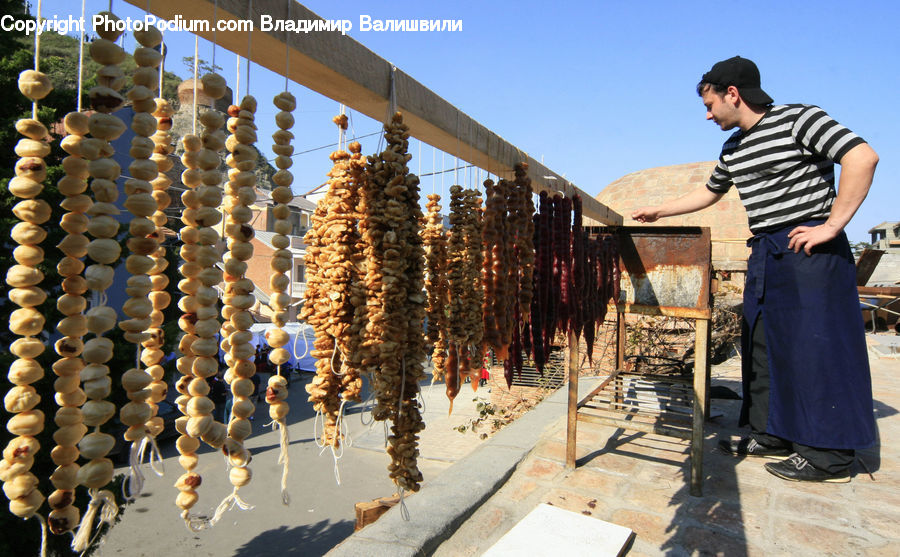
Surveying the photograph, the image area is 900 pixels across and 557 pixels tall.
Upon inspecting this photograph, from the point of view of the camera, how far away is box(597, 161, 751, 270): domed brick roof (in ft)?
39.3

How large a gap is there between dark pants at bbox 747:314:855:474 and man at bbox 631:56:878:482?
13 centimetres

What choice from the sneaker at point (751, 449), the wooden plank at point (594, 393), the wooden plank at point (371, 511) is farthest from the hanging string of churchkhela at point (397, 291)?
the sneaker at point (751, 449)

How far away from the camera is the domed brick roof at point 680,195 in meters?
12.0

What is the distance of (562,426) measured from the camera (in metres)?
5.64

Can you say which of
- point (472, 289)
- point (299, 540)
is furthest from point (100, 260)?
point (299, 540)

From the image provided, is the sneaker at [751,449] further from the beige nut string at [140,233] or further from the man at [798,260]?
the beige nut string at [140,233]

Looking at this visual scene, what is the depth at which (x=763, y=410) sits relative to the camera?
12.9 ft

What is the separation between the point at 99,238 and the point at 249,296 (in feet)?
1.33

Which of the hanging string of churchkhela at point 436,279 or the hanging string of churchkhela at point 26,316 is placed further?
the hanging string of churchkhela at point 436,279

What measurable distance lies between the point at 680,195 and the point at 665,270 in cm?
1035

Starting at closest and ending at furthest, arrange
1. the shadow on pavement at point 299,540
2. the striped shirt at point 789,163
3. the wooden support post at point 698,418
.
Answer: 1. the striped shirt at point 789,163
2. the wooden support post at point 698,418
3. the shadow on pavement at point 299,540

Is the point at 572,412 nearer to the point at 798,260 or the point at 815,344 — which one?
the point at 815,344

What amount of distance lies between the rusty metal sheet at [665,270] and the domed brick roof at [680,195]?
7.65 m

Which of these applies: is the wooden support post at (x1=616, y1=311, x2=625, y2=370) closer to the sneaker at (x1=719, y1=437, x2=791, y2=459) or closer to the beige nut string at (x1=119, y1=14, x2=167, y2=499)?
the sneaker at (x1=719, y1=437, x2=791, y2=459)
